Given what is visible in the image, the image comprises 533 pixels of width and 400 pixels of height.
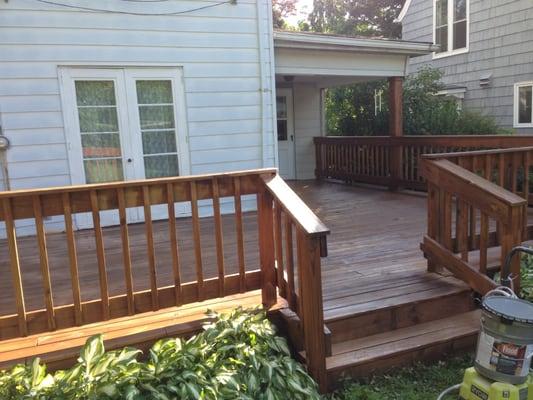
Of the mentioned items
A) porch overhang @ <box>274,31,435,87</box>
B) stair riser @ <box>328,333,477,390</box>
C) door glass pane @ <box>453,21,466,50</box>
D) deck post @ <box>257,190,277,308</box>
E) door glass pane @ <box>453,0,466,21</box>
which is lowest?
stair riser @ <box>328,333,477,390</box>

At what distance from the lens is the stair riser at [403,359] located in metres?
2.57

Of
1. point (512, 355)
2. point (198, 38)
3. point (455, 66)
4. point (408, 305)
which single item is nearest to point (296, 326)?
point (408, 305)

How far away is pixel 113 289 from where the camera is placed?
3.29 metres

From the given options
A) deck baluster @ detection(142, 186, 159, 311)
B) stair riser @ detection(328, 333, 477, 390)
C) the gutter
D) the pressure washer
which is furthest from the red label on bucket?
the gutter

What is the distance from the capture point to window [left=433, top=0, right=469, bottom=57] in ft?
32.0

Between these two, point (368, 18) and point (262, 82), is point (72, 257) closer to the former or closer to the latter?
point (262, 82)

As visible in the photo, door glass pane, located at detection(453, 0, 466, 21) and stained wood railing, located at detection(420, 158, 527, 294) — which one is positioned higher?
door glass pane, located at detection(453, 0, 466, 21)

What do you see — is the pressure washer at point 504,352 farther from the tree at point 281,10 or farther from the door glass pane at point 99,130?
the tree at point 281,10

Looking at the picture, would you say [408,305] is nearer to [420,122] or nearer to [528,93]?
[420,122]

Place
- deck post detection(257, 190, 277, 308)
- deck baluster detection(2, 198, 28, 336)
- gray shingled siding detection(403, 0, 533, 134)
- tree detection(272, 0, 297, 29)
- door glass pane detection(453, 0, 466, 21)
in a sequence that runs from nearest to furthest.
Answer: deck baluster detection(2, 198, 28, 336) → deck post detection(257, 190, 277, 308) → gray shingled siding detection(403, 0, 533, 134) → door glass pane detection(453, 0, 466, 21) → tree detection(272, 0, 297, 29)

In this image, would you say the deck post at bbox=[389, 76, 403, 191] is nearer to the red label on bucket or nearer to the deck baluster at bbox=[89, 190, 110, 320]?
the red label on bucket

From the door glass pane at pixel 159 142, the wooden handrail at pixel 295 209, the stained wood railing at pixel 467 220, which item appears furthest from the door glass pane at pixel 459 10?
the wooden handrail at pixel 295 209

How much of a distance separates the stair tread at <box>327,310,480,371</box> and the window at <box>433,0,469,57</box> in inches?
331

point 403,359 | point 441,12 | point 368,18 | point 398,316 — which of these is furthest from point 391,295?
point 368,18
